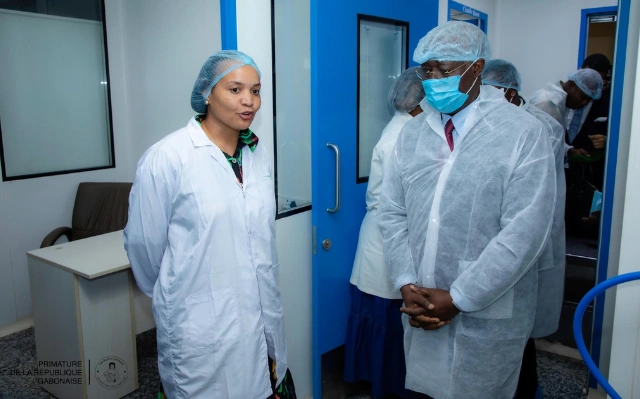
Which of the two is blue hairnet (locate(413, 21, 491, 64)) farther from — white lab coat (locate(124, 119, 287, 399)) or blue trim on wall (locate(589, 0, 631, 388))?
blue trim on wall (locate(589, 0, 631, 388))

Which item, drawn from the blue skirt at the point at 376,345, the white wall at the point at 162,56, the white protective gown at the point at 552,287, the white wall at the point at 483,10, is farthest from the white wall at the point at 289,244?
the white wall at the point at 483,10

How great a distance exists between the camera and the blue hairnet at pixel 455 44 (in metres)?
1.53

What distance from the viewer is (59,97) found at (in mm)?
3418

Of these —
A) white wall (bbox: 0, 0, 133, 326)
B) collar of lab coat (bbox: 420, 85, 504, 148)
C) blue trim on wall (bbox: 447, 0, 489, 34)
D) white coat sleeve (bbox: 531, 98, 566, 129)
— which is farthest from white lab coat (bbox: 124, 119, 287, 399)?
white coat sleeve (bbox: 531, 98, 566, 129)

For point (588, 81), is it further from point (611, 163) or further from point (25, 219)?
point (25, 219)

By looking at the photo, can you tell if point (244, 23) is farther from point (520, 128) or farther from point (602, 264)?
point (602, 264)

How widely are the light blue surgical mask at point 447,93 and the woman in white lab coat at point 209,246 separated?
57cm

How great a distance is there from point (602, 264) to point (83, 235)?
3250 millimetres

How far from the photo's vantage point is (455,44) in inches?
60.3

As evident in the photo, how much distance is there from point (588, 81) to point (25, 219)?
A: 398cm

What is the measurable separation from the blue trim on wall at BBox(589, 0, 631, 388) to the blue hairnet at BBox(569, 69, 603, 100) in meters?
1.01

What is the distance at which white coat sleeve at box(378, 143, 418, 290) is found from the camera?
1.58 metres

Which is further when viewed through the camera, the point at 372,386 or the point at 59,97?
the point at 59,97

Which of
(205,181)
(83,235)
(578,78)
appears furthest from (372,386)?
(578,78)
